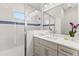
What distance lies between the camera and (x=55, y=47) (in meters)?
1.61

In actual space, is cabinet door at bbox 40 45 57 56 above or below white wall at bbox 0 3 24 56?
below

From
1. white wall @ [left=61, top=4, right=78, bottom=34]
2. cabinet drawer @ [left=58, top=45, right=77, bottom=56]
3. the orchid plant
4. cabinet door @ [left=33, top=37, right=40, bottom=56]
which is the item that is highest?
white wall @ [left=61, top=4, right=78, bottom=34]

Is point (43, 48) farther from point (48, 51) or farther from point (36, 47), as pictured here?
point (36, 47)

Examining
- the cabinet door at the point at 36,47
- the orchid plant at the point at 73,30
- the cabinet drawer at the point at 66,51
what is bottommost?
the cabinet door at the point at 36,47

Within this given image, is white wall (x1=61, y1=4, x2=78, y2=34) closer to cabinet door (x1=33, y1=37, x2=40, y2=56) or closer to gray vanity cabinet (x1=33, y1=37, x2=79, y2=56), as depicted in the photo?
gray vanity cabinet (x1=33, y1=37, x2=79, y2=56)

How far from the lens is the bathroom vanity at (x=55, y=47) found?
1.31 meters

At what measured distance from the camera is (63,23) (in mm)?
2109

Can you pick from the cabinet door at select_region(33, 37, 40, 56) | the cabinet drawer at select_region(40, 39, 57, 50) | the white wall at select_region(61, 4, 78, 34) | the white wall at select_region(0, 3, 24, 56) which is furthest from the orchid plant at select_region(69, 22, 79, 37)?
the white wall at select_region(0, 3, 24, 56)

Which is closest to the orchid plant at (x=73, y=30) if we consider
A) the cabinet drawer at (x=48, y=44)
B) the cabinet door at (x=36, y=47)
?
the cabinet drawer at (x=48, y=44)

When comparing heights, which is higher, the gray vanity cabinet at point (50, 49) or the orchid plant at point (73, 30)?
the orchid plant at point (73, 30)

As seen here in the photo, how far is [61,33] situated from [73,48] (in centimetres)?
95

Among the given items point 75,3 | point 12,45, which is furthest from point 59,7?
point 12,45

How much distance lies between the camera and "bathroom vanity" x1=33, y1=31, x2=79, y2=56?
1.31 metres

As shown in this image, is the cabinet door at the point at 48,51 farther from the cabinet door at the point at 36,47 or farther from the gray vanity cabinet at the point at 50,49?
the cabinet door at the point at 36,47
